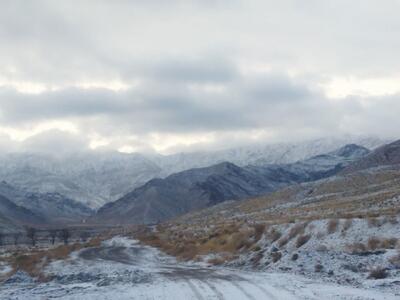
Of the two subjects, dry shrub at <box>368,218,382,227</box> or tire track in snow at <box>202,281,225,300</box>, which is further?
dry shrub at <box>368,218,382,227</box>

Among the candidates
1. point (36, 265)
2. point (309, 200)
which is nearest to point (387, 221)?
point (36, 265)

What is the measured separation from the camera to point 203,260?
53.4m

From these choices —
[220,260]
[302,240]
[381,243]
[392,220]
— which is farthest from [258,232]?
[381,243]

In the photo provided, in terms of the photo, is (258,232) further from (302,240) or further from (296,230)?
(302,240)

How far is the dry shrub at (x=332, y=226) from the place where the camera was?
46787 millimetres

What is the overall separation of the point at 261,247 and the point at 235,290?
2233 cm

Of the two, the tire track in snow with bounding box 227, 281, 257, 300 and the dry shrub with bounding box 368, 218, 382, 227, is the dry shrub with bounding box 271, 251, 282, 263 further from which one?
the tire track in snow with bounding box 227, 281, 257, 300

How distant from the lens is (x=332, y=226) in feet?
156

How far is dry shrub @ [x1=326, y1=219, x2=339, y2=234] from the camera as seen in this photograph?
46787 millimetres

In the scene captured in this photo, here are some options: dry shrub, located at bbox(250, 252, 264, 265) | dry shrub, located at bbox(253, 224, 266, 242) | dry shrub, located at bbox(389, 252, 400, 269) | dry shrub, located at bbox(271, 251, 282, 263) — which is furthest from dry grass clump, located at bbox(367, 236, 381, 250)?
dry shrub, located at bbox(253, 224, 266, 242)

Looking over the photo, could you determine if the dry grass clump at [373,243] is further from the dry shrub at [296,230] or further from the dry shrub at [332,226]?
the dry shrub at [296,230]

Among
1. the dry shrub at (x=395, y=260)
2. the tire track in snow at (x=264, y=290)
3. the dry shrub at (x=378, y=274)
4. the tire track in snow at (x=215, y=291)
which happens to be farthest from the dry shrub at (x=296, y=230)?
the tire track in snow at (x=215, y=291)

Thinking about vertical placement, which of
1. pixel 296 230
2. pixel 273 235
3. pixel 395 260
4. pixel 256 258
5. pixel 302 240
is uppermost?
pixel 296 230

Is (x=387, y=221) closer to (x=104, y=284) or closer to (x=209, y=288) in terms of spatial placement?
(x=209, y=288)
